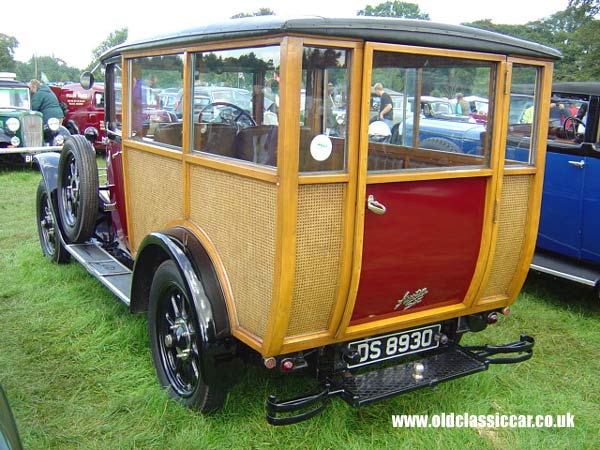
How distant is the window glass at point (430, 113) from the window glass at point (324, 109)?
0.69ft

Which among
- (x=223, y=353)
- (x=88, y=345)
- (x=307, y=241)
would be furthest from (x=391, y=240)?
(x=88, y=345)

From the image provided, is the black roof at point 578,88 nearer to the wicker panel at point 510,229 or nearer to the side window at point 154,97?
the wicker panel at point 510,229

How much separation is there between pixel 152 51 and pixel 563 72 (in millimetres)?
26049

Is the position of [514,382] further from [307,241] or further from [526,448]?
[307,241]

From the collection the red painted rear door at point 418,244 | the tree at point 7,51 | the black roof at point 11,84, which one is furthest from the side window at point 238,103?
the tree at point 7,51

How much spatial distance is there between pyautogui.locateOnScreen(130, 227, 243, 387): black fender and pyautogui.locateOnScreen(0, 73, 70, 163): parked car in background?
359 inches

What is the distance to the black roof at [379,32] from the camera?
2480mm

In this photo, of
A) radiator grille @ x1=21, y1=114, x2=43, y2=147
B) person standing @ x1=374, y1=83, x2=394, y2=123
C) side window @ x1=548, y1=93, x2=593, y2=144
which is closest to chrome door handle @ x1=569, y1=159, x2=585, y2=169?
side window @ x1=548, y1=93, x2=593, y2=144

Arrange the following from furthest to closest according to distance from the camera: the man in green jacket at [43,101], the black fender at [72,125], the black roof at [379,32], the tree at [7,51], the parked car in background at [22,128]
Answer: the tree at [7,51], the black fender at [72,125], the man in green jacket at [43,101], the parked car in background at [22,128], the black roof at [379,32]

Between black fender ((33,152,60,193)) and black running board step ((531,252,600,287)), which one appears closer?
black running board step ((531,252,600,287))

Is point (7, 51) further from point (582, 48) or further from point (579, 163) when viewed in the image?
point (579, 163)

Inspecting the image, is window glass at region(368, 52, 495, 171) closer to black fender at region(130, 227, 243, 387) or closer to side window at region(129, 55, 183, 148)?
black fender at region(130, 227, 243, 387)

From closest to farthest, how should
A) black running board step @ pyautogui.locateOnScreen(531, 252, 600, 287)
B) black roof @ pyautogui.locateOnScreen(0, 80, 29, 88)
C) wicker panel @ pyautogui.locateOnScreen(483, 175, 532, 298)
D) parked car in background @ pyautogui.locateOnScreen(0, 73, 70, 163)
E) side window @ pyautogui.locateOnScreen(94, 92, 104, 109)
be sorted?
1. wicker panel @ pyautogui.locateOnScreen(483, 175, 532, 298)
2. black running board step @ pyautogui.locateOnScreen(531, 252, 600, 287)
3. parked car in background @ pyautogui.locateOnScreen(0, 73, 70, 163)
4. black roof @ pyautogui.locateOnScreen(0, 80, 29, 88)
5. side window @ pyautogui.locateOnScreen(94, 92, 104, 109)

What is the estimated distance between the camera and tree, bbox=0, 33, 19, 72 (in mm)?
58469
